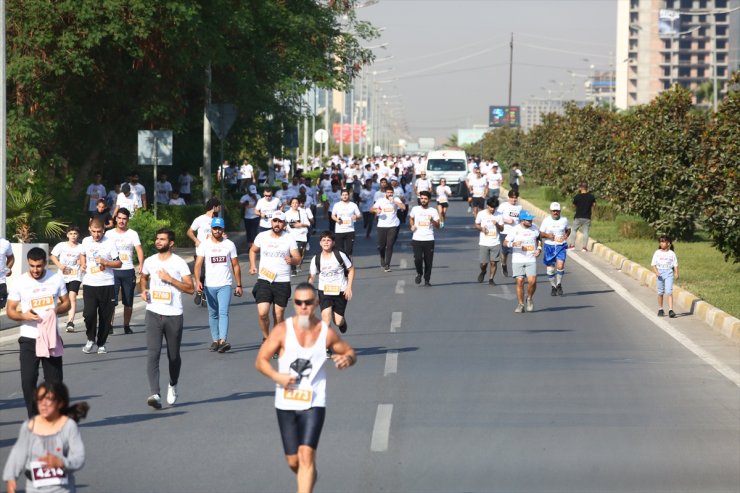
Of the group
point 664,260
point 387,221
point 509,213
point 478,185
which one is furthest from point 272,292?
point 478,185

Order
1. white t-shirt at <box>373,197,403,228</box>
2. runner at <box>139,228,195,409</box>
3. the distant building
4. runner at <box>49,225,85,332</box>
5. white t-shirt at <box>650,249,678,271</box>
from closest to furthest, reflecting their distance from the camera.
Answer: runner at <box>139,228,195,409</box>
runner at <box>49,225,85,332</box>
white t-shirt at <box>650,249,678,271</box>
white t-shirt at <box>373,197,403,228</box>
the distant building

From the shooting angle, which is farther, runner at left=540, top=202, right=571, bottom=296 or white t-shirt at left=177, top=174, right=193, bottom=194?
white t-shirt at left=177, top=174, right=193, bottom=194

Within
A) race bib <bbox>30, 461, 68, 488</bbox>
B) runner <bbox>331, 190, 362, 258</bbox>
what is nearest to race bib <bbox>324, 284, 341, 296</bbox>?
race bib <bbox>30, 461, 68, 488</bbox>

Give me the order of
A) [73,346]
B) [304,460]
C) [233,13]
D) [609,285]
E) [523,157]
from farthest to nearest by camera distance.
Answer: [523,157], [233,13], [609,285], [73,346], [304,460]

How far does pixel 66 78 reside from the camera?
2950cm

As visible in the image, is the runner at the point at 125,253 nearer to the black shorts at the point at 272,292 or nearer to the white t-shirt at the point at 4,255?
the white t-shirt at the point at 4,255

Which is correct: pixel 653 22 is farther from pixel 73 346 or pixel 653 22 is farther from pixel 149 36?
pixel 73 346

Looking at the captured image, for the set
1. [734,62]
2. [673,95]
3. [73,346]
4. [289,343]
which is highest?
[734,62]

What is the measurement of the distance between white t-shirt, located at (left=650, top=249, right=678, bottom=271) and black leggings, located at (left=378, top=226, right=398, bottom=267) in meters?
8.14

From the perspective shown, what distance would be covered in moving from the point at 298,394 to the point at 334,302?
743 cm

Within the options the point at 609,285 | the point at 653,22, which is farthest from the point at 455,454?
the point at 653,22

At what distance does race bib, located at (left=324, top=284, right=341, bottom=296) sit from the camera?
1524cm

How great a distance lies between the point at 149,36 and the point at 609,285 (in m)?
11.8

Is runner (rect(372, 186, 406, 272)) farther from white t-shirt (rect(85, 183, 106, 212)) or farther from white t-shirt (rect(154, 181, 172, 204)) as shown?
white t-shirt (rect(154, 181, 172, 204))
